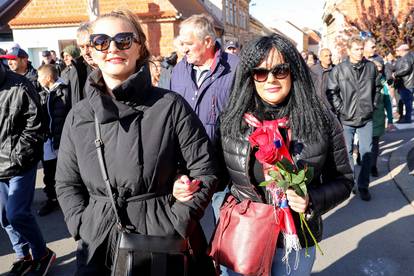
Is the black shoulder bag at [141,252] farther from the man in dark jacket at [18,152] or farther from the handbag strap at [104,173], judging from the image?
the man in dark jacket at [18,152]

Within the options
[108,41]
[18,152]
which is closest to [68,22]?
[18,152]

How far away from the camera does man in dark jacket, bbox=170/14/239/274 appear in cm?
336

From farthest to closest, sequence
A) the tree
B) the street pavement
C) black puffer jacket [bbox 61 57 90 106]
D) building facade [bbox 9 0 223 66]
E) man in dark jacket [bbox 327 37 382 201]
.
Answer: building facade [bbox 9 0 223 66], the tree, man in dark jacket [bbox 327 37 382 201], black puffer jacket [bbox 61 57 90 106], the street pavement

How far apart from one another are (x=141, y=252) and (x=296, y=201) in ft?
2.53

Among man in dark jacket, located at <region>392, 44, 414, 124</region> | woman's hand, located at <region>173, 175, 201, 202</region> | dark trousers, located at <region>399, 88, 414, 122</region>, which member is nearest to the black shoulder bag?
woman's hand, located at <region>173, 175, 201, 202</region>

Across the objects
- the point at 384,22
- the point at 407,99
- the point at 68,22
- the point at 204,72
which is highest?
the point at 204,72

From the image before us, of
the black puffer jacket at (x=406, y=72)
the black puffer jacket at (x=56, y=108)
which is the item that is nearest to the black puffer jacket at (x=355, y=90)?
the black puffer jacket at (x=56, y=108)

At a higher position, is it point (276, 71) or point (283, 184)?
point (276, 71)

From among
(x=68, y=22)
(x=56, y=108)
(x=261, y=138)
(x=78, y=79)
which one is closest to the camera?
(x=261, y=138)

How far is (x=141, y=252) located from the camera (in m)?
1.87

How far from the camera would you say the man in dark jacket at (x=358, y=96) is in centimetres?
507

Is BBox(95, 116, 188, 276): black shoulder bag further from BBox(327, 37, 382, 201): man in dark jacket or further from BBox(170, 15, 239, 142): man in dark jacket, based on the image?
BBox(327, 37, 382, 201): man in dark jacket

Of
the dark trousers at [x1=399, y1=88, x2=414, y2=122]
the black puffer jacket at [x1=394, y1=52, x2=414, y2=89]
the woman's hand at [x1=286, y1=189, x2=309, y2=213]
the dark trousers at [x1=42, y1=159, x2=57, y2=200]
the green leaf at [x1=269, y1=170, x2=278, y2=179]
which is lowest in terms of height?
the dark trousers at [x1=399, y1=88, x2=414, y2=122]

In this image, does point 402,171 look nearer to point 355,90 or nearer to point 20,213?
point 355,90
